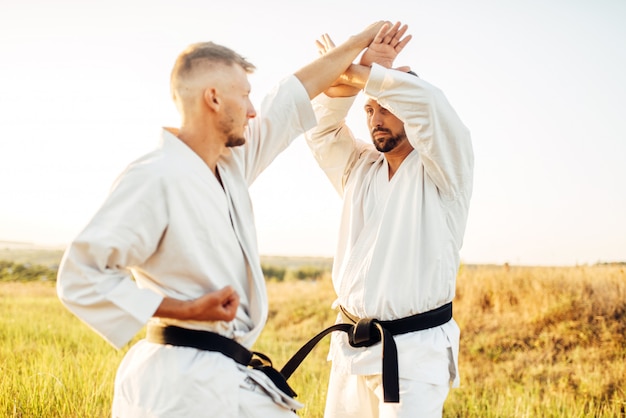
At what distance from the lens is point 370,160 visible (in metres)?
3.99

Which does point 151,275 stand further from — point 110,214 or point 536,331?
point 536,331

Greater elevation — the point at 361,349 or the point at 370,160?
the point at 370,160

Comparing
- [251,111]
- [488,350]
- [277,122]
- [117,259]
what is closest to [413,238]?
[277,122]

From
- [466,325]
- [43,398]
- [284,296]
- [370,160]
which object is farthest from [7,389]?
[284,296]

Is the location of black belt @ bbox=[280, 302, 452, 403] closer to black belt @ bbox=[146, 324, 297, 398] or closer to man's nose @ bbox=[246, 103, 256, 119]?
black belt @ bbox=[146, 324, 297, 398]

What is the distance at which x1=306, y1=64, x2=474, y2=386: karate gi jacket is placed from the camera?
3.37 meters

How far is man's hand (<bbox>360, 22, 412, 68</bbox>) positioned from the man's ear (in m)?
1.38

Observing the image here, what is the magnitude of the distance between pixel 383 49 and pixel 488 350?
6.43 m

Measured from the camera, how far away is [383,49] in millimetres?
3652

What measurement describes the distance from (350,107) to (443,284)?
1.25m

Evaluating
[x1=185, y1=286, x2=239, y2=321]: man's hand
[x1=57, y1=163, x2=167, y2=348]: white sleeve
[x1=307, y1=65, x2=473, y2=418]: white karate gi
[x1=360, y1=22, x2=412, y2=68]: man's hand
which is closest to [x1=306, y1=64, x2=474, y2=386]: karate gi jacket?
[x1=307, y1=65, x2=473, y2=418]: white karate gi

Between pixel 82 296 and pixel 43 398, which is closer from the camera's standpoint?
pixel 82 296

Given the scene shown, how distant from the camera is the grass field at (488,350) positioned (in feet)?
18.2

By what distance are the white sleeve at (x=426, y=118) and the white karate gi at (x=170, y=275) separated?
1165mm
